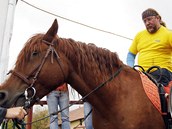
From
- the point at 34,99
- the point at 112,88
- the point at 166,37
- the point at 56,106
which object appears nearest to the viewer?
the point at 34,99

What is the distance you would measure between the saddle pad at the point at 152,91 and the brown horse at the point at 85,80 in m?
0.04

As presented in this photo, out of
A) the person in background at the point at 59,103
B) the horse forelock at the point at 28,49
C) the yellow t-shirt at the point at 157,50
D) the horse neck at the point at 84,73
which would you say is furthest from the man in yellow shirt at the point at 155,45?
the horse forelock at the point at 28,49

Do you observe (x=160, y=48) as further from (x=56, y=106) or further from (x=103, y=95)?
(x=56, y=106)

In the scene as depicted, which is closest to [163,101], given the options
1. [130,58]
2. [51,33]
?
[130,58]

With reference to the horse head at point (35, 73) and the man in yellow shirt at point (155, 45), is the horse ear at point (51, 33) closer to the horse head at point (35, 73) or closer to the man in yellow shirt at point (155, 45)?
the horse head at point (35, 73)

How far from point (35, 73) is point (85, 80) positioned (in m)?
0.60

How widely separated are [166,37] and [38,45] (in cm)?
187

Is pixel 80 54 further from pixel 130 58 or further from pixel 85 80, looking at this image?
pixel 130 58

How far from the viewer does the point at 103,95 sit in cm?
353

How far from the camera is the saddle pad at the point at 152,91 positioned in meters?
3.56

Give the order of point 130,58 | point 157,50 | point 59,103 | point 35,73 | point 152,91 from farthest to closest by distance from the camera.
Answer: point 59,103
point 130,58
point 157,50
point 152,91
point 35,73

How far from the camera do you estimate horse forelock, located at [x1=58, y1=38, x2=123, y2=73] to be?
3.52m

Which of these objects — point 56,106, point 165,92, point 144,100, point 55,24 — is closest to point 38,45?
point 55,24

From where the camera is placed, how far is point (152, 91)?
142 inches
